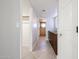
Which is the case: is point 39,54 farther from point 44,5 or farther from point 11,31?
point 44,5

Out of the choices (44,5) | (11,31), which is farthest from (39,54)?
(44,5)

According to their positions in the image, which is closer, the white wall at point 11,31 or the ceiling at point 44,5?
the white wall at point 11,31

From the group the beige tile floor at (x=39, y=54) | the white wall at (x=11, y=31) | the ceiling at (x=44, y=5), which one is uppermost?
the ceiling at (x=44, y=5)

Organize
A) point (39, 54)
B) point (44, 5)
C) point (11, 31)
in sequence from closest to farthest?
point (11, 31)
point (39, 54)
point (44, 5)

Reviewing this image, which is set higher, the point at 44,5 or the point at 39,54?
the point at 44,5

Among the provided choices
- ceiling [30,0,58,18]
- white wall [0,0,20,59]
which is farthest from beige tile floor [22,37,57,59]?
ceiling [30,0,58,18]

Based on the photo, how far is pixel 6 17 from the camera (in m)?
2.29

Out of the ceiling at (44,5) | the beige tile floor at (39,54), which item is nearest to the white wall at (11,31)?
the beige tile floor at (39,54)

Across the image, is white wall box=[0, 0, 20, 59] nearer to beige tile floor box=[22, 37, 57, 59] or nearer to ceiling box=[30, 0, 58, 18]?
beige tile floor box=[22, 37, 57, 59]

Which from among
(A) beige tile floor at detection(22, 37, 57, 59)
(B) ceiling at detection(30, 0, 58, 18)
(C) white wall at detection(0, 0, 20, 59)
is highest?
(B) ceiling at detection(30, 0, 58, 18)

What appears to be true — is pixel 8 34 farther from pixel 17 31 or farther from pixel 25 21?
pixel 25 21

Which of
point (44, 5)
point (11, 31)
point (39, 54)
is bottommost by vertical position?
point (39, 54)

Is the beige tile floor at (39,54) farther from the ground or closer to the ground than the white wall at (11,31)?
closer to the ground

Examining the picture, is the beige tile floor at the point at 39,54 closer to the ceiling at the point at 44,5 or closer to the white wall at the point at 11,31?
the white wall at the point at 11,31
